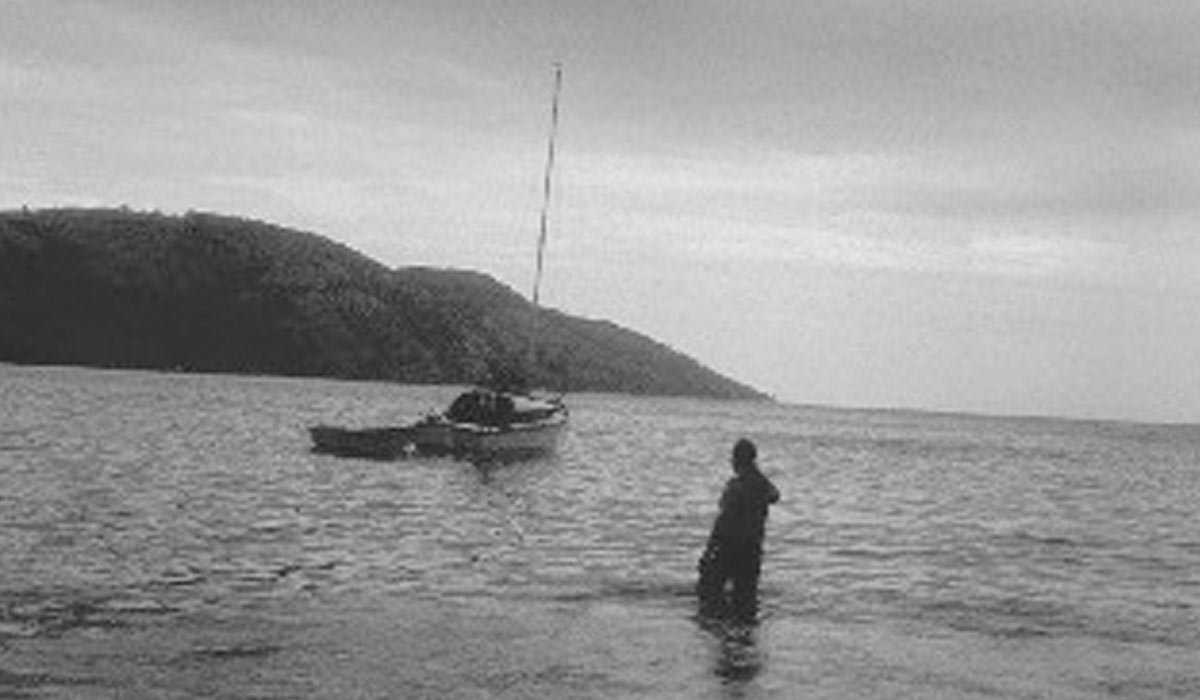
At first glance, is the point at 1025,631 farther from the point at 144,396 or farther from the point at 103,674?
the point at 144,396

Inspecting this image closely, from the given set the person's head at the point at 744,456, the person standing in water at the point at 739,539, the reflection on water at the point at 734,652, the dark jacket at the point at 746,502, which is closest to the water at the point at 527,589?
the reflection on water at the point at 734,652

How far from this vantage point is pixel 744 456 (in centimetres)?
1978

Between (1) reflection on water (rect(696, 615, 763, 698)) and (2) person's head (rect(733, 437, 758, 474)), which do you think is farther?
(2) person's head (rect(733, 437, 758, 474))

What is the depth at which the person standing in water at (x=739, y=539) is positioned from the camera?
19.9m

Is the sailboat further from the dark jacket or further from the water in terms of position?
the dark jacket

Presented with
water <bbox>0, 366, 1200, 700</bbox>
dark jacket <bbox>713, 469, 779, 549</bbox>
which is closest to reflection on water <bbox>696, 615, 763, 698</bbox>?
water <bbox>0, 366, 1200, 700</bbox>

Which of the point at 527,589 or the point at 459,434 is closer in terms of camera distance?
the point at 527,589

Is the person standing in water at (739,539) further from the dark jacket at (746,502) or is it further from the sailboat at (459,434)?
the sailboat at (459,434)

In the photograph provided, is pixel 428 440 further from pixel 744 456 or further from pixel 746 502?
pixel 744 456

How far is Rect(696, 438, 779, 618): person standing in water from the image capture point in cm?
1986

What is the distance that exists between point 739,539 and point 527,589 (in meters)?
4.47

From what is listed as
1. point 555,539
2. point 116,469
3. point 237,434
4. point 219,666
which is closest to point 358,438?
point 116,469

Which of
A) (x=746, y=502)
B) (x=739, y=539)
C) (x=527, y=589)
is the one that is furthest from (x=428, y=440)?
(x=746, y=502)

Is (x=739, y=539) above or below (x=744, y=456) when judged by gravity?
below
